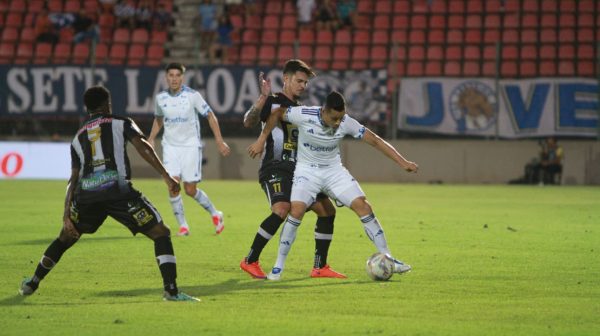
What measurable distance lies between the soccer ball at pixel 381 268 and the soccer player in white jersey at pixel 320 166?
10 centimetres

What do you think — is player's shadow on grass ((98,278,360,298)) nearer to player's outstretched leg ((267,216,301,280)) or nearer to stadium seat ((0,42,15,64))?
player's outstretched leg ((267,216,301,280))

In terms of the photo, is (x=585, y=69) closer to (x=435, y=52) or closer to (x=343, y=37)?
(x=435, y=52)

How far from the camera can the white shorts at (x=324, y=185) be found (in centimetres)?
1052

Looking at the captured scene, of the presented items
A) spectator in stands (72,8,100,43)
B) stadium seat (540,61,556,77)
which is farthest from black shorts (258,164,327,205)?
spectator in stands (72,8,100,43)

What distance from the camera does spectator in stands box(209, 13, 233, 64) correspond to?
31.0 m

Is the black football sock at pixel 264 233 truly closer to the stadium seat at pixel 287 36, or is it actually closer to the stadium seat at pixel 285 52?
the stadium seat at pixel 285 52

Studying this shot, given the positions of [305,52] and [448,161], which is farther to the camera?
[305,52]

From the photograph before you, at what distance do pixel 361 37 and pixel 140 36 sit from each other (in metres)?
6.03

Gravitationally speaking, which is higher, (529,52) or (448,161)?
(529,52)

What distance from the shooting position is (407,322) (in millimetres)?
8070

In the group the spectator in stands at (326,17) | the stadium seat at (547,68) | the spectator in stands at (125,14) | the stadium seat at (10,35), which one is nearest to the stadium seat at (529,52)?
the stadium seat at (547,68)

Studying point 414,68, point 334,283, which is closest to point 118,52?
point 414,68

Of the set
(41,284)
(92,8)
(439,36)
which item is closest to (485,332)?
(41,284)

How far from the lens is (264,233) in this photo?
1077 cm
